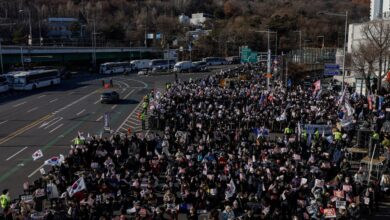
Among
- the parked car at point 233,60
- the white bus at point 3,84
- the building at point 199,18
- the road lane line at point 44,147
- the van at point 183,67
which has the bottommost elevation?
the road lane line at point 44,147

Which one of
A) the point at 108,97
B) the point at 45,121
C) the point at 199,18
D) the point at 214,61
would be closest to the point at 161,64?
the point at 214,61

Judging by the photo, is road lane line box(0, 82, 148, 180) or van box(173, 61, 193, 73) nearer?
road lane line box(0, 82, 148, 180)

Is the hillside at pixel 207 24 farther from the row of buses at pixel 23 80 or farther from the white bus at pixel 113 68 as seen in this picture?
the row of buses at pixel 23 80

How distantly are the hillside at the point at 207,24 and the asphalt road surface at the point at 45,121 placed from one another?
155 ft

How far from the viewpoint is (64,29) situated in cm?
11781

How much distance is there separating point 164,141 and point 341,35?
98.7 metres

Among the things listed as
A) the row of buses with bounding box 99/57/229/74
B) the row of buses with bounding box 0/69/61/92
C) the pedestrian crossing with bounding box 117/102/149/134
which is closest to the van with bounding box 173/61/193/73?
the row of buses with bounding box 99/57/229/74

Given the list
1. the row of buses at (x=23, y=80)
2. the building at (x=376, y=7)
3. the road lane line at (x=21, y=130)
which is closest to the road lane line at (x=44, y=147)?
the road lane line at (x=21, y=130)

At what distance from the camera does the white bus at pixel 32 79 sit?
171ft

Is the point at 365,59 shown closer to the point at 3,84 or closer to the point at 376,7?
the point at 376,7

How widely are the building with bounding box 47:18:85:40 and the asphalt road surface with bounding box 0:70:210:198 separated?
64.4m

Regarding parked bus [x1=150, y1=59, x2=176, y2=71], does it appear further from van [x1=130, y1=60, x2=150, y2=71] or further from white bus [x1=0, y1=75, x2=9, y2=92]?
white bus [x1=0, y1=75, x2=9, y2=92]

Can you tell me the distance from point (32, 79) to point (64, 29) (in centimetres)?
→ 6821

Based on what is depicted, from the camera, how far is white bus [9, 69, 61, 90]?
52219 mm
